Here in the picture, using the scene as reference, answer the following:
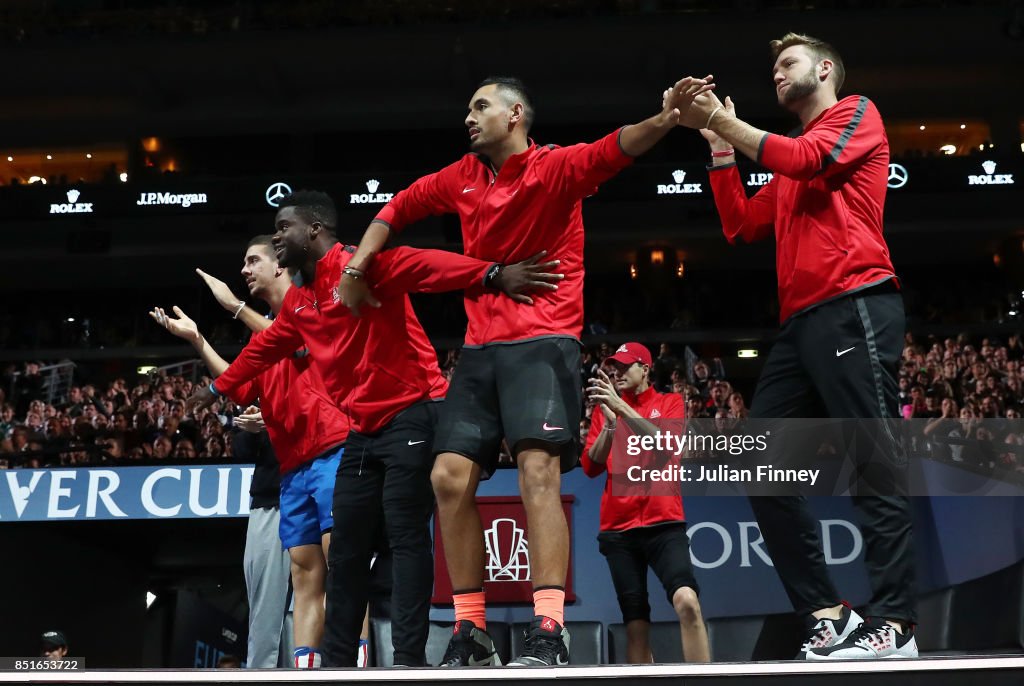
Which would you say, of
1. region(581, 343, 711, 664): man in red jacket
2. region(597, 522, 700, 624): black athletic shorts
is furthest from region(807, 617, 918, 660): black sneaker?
region(597, 522, 700, 624): black athletic shorts

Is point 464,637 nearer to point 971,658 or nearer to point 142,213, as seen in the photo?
point 971,658

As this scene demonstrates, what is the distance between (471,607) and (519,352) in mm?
781

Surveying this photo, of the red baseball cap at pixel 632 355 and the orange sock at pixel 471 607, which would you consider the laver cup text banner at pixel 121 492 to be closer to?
the red baseball cap at pixel 632 355

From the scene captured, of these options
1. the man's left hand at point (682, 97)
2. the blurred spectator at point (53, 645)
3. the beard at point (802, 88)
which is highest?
the beard at point (802, 88)

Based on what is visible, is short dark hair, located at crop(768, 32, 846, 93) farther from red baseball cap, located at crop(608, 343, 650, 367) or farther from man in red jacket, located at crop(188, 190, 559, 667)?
red baseball cap, located at crop(608, 343, 650, 367)

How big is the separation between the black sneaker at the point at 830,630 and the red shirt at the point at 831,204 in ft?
3.01

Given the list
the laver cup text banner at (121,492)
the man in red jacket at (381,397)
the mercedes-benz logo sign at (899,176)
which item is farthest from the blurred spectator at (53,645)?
the mercedes-benz logo sign at (899,176)

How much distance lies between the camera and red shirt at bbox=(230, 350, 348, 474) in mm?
4504

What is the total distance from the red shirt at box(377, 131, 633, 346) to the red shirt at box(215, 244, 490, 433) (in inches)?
4.3

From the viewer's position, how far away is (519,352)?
331cm

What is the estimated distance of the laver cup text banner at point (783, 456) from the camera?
3115 millimetres

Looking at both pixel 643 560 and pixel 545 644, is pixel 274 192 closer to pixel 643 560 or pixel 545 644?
pixel 643 560

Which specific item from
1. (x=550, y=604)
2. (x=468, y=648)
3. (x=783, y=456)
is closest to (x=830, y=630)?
(x=783, y=456)

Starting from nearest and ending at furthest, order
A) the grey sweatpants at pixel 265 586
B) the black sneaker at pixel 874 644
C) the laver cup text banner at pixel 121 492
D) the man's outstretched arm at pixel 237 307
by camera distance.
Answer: the black sneaker at pixel 874 644 < the grey sweatpants at pixel 265 586 < the man's outstretched arm at pixel 237 307 < the laver cup text banner at pixel 121 492
